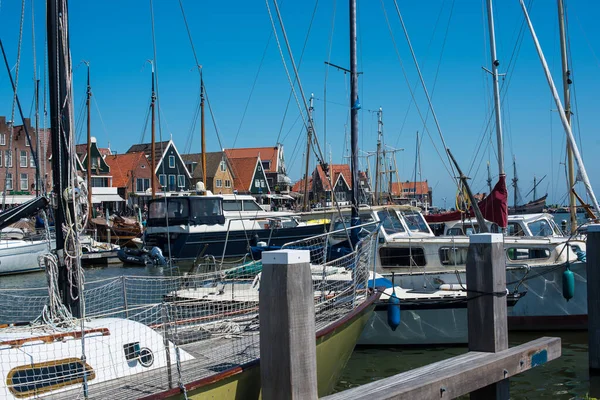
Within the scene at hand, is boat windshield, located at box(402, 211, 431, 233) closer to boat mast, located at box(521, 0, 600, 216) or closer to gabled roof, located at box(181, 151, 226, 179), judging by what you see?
boat mast, located at box(521, 0, 600, 216)

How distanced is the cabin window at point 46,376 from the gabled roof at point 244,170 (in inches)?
2709

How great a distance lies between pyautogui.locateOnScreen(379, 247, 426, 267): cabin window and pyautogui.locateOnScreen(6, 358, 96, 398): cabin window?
10.9 metres

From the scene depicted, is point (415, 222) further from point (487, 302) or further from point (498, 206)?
point (487, 302)

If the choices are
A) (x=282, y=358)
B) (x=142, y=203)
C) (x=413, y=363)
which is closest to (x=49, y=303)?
(x=282, y=358)

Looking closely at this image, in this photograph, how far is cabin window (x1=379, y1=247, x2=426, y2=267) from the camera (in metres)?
16.1

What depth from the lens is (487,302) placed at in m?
7.41

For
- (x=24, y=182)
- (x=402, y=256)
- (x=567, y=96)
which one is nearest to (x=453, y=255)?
(x=402, y=256)

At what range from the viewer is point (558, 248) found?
1545 cm

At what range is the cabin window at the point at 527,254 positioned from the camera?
51.0 ft

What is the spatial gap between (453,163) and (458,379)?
8.34 meters

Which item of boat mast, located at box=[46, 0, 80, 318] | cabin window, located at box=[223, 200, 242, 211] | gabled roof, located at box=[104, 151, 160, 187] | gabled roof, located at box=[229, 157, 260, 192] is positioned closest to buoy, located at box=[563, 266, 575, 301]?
boat mast, located at box=[46, 0, 80, 318]

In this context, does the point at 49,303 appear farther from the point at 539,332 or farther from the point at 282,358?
the point at 539,332

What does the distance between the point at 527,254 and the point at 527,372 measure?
4.49 meters

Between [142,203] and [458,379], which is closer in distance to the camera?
[458,379]
